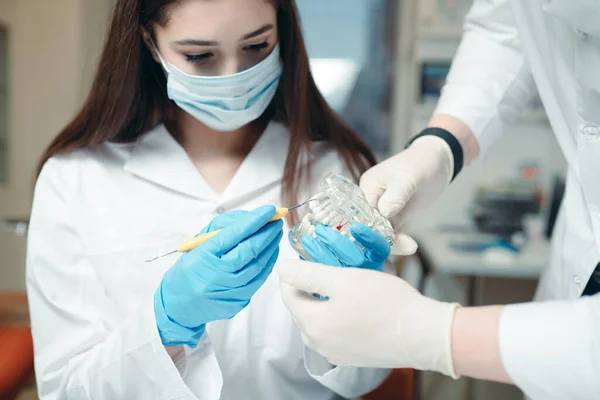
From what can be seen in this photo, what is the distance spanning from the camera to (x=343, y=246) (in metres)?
0.90

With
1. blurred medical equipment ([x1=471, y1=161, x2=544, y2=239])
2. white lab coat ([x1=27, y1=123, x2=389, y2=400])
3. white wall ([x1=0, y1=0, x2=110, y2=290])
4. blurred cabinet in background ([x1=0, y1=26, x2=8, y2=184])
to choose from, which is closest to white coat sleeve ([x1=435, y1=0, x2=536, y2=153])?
white lab coat ([x1=27, y1=123, x2=389, y2=400])

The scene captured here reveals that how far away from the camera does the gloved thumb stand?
0.81 m

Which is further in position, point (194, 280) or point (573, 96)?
point (573, 96)

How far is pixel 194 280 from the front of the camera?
3.08ft

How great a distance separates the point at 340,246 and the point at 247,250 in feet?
0.53

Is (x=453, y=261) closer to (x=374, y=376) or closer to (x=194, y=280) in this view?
(x=374, y=376)

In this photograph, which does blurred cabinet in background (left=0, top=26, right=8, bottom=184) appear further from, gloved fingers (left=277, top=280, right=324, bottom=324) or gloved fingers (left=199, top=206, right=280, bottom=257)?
gloved fingers (left=277, top=280, right=324, bottom=324)

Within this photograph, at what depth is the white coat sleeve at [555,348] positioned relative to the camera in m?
0.68

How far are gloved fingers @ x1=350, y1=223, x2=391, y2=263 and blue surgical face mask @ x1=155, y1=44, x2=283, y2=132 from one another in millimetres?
454

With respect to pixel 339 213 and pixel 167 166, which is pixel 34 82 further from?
pixel 339 213

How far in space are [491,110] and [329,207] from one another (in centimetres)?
57

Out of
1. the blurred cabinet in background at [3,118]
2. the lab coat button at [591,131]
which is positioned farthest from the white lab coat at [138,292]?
the blurred cabinet in background at [3,118]

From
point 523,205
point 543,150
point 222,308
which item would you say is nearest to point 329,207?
point 222,308

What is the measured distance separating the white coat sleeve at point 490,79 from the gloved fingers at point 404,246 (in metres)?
0.40
